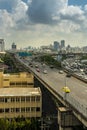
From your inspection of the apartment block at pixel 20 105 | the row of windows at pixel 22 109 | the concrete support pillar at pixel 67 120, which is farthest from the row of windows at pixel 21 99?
the concrete support pillar at pixel 67 120

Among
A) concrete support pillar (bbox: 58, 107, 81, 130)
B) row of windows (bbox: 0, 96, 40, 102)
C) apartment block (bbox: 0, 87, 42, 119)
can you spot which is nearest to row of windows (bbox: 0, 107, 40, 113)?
apartment block (bbox: 0, 87, 42, 119)

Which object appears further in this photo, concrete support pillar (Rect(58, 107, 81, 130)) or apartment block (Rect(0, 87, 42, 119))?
apartment block (Rect(0, 87, 42, 119))

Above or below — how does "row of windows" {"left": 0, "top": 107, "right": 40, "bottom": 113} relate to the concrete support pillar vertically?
below

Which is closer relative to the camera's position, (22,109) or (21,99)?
(22,109)

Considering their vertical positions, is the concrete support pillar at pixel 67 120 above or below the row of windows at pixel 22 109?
above

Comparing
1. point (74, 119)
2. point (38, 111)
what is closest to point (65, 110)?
point (74, 119)

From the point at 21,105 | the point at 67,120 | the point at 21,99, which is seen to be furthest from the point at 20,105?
the point at 67,120

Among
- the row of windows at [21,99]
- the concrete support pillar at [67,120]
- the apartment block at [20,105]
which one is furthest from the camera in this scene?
the row of windows at [21,99]

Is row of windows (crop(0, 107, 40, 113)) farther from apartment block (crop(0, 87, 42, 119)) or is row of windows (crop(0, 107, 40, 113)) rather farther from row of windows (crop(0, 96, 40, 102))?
row of windows (crop(0, 96, 40, 102))

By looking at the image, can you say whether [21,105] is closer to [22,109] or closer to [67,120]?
[22,109]

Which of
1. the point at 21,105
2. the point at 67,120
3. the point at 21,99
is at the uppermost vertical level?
the point at 67,120

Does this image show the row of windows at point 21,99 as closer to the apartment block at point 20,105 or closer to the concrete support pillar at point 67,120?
the apartment block at point 20,105

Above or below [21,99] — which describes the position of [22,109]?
below
